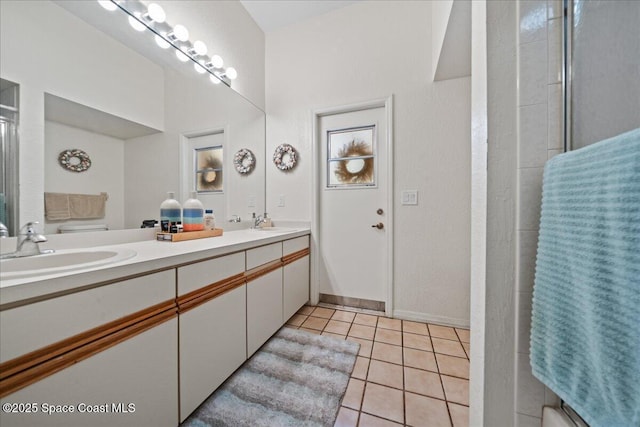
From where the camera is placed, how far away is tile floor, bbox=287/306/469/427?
1050 mm

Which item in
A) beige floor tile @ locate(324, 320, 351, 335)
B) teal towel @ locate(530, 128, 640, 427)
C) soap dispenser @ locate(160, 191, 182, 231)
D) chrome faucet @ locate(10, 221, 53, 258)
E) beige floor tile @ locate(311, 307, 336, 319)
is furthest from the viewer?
beige floor tile @ locate(311, 307, 336, 319)

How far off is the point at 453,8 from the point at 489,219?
1.22m

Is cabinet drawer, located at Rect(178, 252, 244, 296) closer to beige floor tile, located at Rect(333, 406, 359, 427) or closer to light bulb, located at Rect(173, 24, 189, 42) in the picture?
beige floor tile, located at Rect(333, 406, 359, 427)

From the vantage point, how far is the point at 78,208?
1.09 m

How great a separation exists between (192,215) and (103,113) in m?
0.68

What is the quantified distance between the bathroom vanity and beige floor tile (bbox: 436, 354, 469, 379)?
1.18 metres

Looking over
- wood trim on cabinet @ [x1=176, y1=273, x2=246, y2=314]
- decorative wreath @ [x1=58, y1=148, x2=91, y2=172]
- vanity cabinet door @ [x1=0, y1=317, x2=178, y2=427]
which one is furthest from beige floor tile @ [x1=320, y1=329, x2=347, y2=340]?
decorative wreath @ [x1=58, y1=148, x2=91, y2=172]

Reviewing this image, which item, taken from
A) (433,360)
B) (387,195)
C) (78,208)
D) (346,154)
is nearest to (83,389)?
(78,208)

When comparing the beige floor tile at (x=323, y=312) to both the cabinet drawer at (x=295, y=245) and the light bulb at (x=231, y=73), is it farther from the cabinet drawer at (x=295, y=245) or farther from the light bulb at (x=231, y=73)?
the light bulb at (x=231, y=73)

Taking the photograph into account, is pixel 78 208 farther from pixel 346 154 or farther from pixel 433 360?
pixel 433 360

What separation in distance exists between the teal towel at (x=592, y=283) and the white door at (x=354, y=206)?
1.36m

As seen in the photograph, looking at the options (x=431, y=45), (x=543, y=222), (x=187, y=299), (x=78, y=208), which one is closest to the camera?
(x=543, y=222)

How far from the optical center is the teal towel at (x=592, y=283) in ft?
1.46

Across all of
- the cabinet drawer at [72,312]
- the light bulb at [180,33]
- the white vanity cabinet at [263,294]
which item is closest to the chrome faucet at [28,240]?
the cabinet drawer at [72,312]
